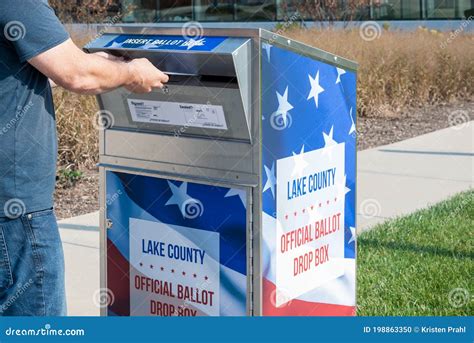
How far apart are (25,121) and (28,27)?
12.8 inches

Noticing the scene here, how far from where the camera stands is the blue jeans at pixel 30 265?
3289 mm

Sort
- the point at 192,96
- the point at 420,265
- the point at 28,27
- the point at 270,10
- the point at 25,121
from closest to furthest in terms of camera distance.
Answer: the point at 28,27
the point at 25,121
the point at 192,96
the point at 420,265
the point at 270,10

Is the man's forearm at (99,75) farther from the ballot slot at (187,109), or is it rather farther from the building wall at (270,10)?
the building wall at (270,10)

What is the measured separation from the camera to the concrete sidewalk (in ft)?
19.0

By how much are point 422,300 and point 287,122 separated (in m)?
1.99

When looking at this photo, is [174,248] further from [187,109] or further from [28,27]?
[28,27]

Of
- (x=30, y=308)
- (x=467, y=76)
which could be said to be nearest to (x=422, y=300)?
(x=30, y=308)

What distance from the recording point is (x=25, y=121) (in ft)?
10.6

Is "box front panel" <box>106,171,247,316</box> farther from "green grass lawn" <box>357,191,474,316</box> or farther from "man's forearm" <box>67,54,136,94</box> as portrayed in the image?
"green grass lawn" <box>357,191,474,316</box>

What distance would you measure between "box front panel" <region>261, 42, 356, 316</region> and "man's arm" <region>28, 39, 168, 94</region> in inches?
16.9

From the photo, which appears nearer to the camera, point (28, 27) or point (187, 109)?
point (28, 27)

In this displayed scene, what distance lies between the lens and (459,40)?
15.6 meters

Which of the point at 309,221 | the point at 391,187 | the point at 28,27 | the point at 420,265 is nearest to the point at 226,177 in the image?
the point at 309,221

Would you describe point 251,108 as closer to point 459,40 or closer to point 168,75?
point 168,75
